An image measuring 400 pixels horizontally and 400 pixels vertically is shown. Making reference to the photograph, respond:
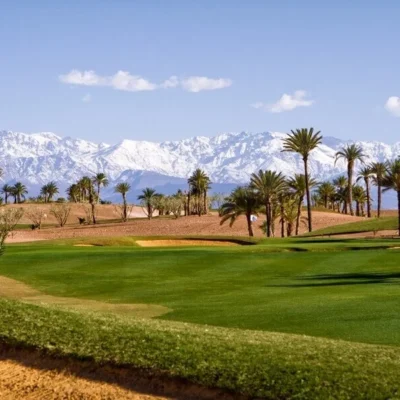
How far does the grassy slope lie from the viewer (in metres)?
11.1

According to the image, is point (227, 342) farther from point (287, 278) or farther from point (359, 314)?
point (287, 278)

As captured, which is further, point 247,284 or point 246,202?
point 246,202

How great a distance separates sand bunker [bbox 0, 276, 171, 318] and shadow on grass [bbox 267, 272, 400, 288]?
21.5 feet

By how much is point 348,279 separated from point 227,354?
1758 centimetres

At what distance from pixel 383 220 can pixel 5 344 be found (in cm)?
7843

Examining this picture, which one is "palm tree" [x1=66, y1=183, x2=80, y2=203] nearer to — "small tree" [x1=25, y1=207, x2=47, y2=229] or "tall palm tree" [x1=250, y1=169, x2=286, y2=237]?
"small tree" [x1=25, y1=207, x2=47, y2=229]

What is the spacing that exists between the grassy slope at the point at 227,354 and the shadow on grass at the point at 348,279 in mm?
12553

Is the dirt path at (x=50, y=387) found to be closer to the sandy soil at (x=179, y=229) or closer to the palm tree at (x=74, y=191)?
the sandy soil at (x=179, y=229)

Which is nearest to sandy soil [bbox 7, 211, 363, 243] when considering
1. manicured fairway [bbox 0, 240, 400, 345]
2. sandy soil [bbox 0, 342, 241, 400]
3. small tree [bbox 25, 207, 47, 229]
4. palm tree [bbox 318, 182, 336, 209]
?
small tree [bbox 25, 207, 47, 229]

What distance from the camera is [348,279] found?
2950cm

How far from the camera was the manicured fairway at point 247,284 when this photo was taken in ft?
63.8

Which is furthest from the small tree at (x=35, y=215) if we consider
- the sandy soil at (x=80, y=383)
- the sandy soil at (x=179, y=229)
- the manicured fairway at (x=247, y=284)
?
the sandy soil at (x=80, y=383)

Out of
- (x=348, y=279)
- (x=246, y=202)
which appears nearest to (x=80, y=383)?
(x=348, y=279)

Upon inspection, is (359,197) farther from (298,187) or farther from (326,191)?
(298,187)
